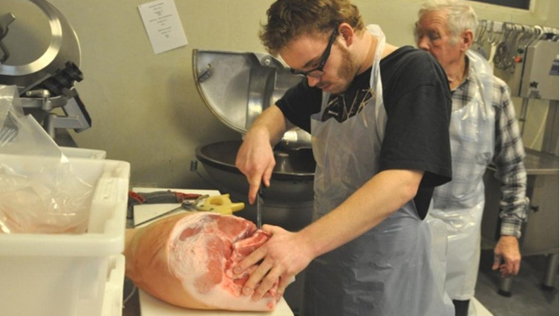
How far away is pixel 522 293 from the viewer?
8.33ft

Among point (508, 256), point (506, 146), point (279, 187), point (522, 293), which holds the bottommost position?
point (522, 293)

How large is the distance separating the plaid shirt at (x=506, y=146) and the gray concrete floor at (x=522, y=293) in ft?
3.24

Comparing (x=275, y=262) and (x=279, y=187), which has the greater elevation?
(x=275, y=262)

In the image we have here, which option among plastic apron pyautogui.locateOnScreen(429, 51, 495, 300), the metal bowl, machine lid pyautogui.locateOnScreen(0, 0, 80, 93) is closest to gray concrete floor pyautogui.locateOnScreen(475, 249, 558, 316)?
plastic apron pyautogui.locateOnScreen(429, 51, 495, 300)

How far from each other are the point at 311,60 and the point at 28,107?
2.30 ft

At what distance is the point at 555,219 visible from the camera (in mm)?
2461

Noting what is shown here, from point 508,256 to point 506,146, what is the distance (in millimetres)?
364

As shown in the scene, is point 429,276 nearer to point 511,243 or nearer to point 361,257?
point 361,257

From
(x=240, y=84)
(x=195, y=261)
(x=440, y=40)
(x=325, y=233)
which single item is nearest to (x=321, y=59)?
(x=325, y=233)

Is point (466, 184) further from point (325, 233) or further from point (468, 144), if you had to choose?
point (325, 233)

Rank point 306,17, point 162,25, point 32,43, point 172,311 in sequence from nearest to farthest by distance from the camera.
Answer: point 172,311, point 306,17, point 32,43, point 162,25

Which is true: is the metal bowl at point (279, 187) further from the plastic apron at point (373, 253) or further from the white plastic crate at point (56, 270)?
the white plastic crate at point (56, 270)

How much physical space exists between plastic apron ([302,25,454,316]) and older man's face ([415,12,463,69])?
51 centimetres

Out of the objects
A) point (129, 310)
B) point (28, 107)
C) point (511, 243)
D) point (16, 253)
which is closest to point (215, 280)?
point (129, 310)
